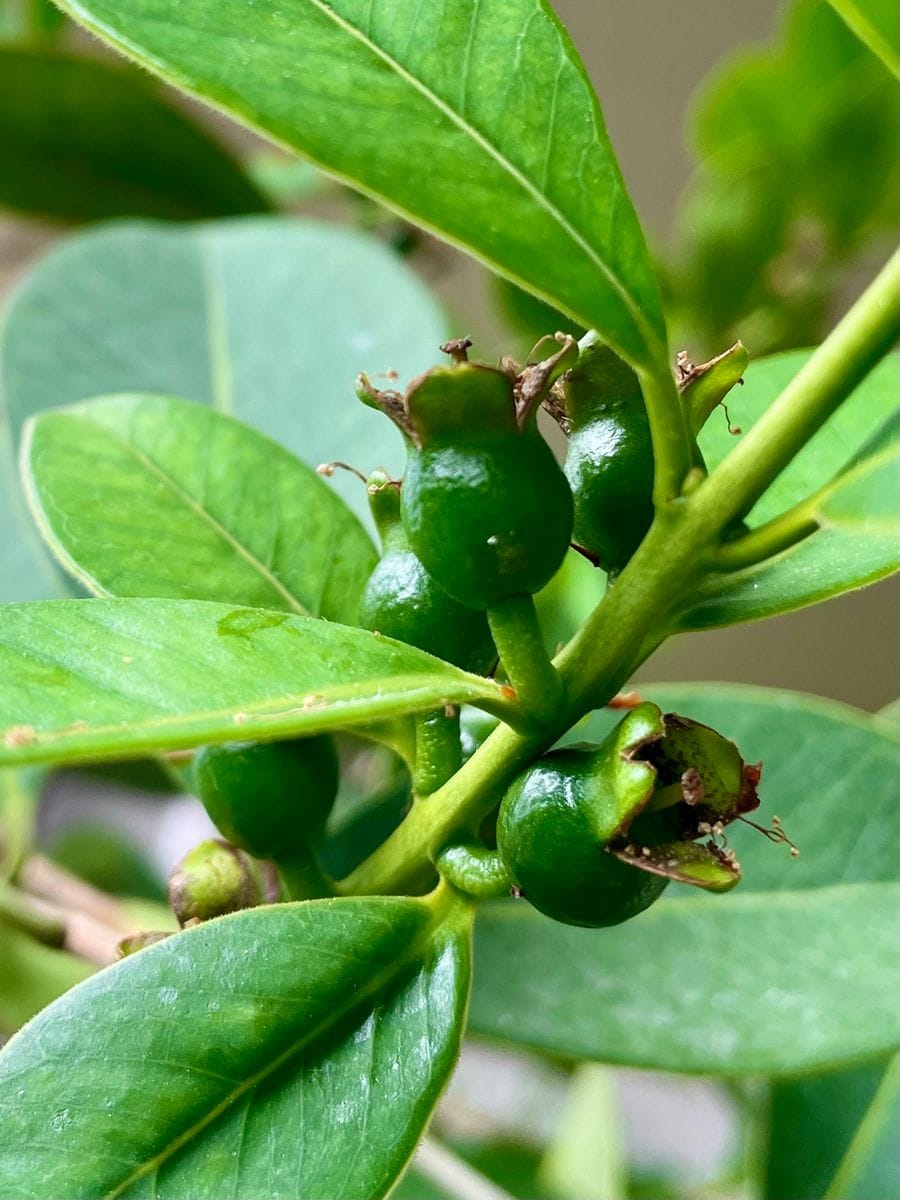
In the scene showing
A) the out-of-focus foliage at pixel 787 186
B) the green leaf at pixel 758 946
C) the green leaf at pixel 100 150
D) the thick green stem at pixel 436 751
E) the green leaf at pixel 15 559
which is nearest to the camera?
the thick green stem at pixel 436 751

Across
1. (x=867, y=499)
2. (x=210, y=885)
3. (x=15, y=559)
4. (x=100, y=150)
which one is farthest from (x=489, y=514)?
(x=100, y=150)

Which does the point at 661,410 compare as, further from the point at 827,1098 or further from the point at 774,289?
the point at 774,289

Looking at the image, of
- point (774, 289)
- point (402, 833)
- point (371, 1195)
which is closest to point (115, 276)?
point (402, 833)

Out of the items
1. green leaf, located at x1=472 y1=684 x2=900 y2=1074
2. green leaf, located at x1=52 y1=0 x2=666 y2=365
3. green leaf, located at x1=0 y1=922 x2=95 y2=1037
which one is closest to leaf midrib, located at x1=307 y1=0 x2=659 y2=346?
green leaf, located at x1=52 y1=0 x2=666 y2=365

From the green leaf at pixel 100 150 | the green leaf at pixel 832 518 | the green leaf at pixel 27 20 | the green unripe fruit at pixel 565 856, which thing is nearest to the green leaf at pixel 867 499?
the green leaf at pixel 832 518

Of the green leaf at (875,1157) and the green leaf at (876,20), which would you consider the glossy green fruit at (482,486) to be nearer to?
the green leaf at (876,20)
